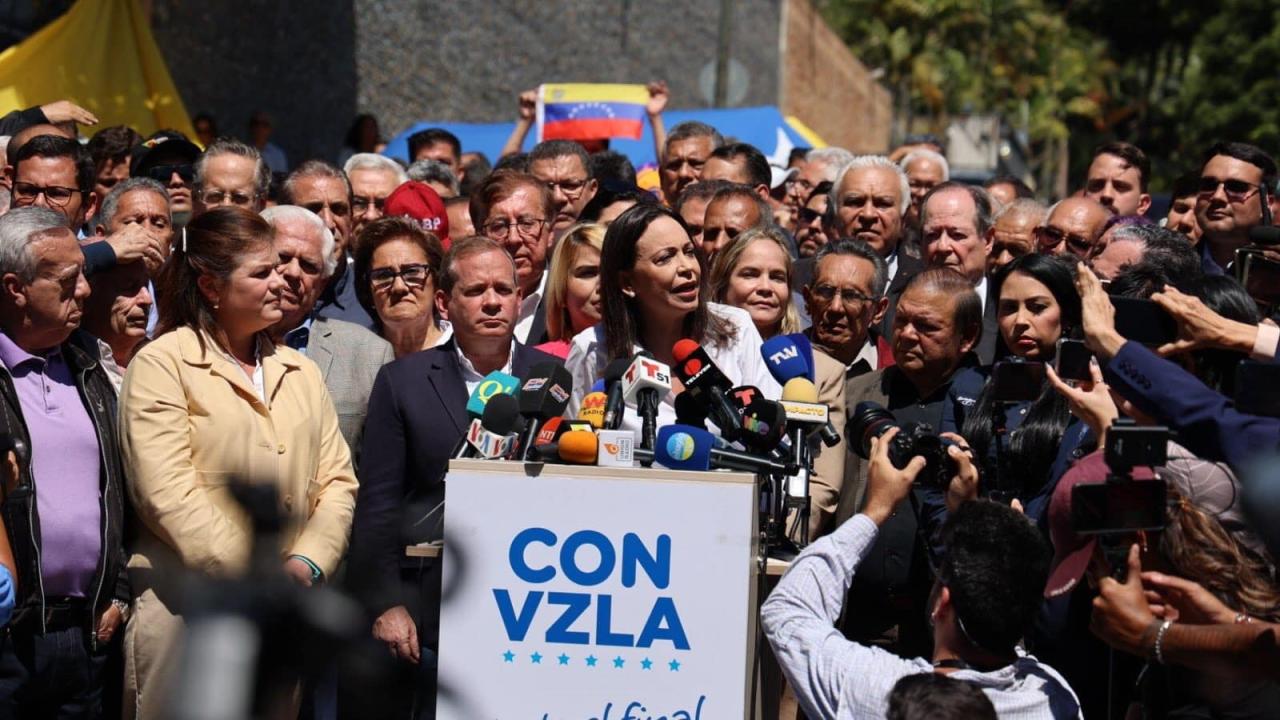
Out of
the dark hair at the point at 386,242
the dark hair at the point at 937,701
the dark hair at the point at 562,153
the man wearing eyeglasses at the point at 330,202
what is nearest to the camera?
the dark hair at the point at 937,701

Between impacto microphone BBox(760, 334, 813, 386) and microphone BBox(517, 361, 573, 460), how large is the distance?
0.75 metres

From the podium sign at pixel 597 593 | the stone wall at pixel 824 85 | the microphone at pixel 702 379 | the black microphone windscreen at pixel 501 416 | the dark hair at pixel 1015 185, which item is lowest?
the podium sign at pixel 597 593

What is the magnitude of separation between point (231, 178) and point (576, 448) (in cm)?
386

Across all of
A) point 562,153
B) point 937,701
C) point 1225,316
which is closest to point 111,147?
point 562,153

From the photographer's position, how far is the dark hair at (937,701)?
345 centimetres

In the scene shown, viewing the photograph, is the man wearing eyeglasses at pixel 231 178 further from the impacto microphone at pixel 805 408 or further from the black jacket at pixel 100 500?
the impacto microphone at pixel 805 408

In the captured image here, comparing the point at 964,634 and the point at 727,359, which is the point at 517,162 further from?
the point at 964,634

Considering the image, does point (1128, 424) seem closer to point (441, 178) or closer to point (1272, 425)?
point (1272, 425)

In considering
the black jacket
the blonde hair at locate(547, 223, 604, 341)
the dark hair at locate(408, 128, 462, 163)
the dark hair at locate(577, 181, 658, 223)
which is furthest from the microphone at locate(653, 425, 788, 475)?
the dark hair at locate(408, 128, 462, 163)

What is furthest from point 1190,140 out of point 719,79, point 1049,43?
point 719,79

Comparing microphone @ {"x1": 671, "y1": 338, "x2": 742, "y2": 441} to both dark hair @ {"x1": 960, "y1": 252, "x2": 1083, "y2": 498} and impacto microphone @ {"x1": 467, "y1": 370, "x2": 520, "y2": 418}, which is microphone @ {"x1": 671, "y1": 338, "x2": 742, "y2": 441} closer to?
impacto microphone @ {"x1": 467, "y1": 370, "x2": 520, "y2": 418}

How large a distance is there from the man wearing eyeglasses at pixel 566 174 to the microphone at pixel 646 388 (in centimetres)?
399

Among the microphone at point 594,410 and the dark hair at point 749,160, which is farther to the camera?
the dark hair at point 749,160

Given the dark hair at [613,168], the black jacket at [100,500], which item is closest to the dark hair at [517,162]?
the dark hair at [613,168]
